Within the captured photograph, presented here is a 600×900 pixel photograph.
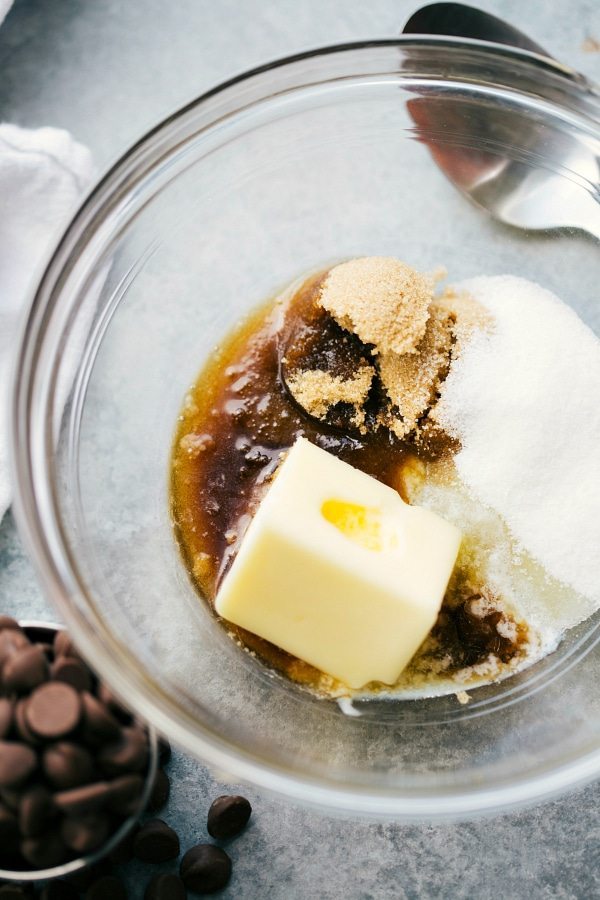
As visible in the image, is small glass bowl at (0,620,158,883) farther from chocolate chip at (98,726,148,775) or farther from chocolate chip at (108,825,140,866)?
chocolate chip at (108,825,140,866)

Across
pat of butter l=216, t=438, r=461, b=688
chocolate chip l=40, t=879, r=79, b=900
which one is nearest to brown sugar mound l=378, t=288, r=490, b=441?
pat of butter l=216, t=438, r=461, b=688

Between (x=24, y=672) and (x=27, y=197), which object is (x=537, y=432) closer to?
(x=24, y=672)

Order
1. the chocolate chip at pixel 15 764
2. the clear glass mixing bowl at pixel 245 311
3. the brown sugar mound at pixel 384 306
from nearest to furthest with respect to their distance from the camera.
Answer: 1. the chocolate chip at pixel 15 764
2. the clear glass mixing bowl at pixel 245 311
3. the brown sugar mound at pixel 384 306

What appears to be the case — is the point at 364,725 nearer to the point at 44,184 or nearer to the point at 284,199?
the point at 284,199

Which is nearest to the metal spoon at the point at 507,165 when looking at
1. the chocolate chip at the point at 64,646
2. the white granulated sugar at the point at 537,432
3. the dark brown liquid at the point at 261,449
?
the white granulated sugar at the point at 537,432

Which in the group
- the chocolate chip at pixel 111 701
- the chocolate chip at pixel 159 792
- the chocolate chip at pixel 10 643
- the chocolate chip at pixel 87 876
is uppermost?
the chocolate chip at pixel 111 701

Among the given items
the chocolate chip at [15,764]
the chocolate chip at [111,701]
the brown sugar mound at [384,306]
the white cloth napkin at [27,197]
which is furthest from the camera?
the white cloth napkin at [27,197]

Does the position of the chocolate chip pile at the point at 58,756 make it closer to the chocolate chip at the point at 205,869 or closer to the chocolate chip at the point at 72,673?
the chocolate chip at the point at 72,673

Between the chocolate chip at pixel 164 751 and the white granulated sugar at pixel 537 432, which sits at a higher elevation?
the white granulated sugar at pixel 537 432

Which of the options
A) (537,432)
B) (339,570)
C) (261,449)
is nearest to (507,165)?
(537,432)
